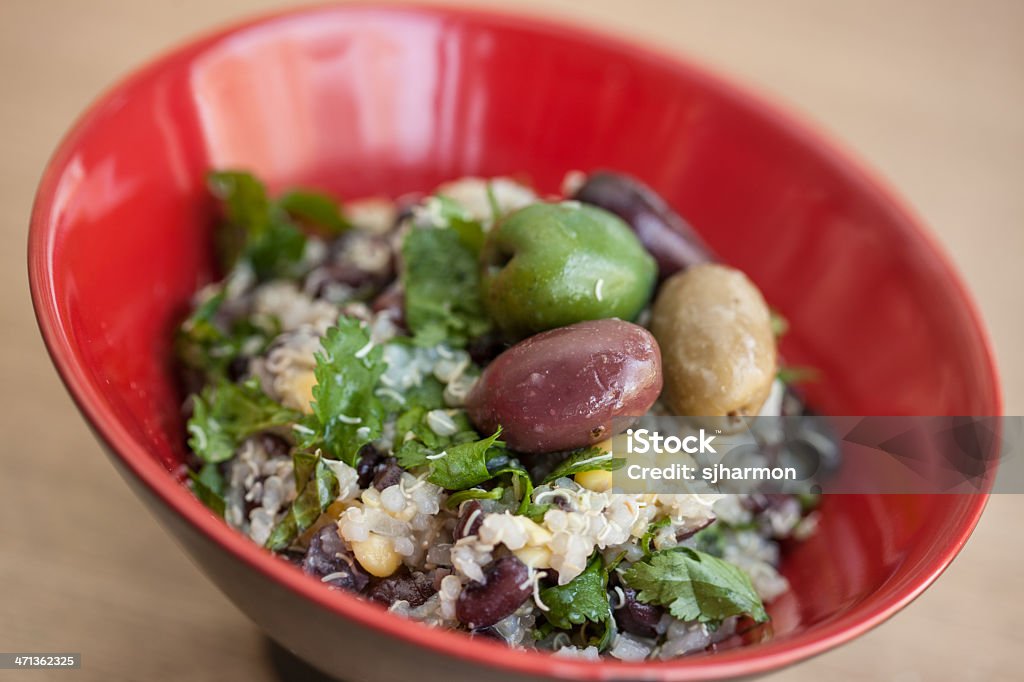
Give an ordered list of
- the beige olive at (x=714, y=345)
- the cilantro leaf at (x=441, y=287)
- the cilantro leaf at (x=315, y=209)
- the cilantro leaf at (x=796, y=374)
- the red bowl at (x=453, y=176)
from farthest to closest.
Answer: the cilantro leaf at (x=315, y=209) → the cilantro leaf at (x=796, y=374) → the cilantro leaf at (x=441, y=287) → the beige olive at (x=714, y=345) → the red bowl at (x=453, y=176)

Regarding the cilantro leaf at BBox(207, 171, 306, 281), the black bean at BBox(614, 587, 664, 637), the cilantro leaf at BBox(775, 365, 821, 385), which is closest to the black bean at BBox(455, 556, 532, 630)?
the black bean at BBox(614, 587, 664, 637)

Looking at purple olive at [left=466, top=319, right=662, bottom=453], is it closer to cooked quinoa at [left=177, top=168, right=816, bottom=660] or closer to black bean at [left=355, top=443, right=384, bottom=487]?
cooked quinoa at [left=177, top=168, right=816, bottom=660]

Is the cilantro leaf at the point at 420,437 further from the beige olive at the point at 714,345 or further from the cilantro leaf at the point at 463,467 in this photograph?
the beige olive at the point at 714,345

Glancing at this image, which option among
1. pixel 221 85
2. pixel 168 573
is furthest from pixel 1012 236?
pixel 168 573

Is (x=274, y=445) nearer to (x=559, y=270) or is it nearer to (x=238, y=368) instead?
(x=238, y=368)

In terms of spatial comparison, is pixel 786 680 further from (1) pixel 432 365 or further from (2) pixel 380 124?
(2) pixel 380 124

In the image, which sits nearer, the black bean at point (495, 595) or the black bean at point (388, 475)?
the black bean at point (495, 595)

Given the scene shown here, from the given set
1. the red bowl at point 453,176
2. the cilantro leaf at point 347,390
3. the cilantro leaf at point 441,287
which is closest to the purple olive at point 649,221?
the cilantro leaf at point 441,287
